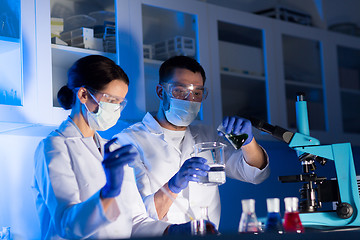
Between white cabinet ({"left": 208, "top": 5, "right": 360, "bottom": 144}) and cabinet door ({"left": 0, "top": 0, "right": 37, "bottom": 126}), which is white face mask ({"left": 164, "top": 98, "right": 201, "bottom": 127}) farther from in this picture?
cabinet door ({"left": 0, "top": 0, "right": 37, "bottom": 126})

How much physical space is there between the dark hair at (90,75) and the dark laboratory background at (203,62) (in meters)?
0.24

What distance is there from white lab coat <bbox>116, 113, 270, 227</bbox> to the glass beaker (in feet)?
1.62

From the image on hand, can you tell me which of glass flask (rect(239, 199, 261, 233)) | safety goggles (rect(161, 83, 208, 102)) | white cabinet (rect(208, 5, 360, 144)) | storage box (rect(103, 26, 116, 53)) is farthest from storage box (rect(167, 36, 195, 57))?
glass flask (rect(239, 199, 261, 233))

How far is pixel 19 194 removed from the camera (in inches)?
97.0

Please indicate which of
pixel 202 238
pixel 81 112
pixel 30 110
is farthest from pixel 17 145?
pixel 202 238

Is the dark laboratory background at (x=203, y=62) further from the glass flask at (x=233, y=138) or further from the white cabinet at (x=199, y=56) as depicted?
the glass flask at (x=233, y=138)

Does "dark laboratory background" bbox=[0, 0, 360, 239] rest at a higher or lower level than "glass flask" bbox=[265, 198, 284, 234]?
higher

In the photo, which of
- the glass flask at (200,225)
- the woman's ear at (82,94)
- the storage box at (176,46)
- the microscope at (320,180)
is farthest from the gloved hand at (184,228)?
the storage box at (176,46)

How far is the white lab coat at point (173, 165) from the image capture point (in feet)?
7.66

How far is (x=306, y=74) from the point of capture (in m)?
3.55

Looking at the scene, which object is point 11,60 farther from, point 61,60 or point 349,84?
point 349,84

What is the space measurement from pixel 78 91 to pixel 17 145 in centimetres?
70

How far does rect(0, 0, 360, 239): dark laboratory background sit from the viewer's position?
2.25m

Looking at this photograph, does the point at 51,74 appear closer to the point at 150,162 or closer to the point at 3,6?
the point at 3,6
